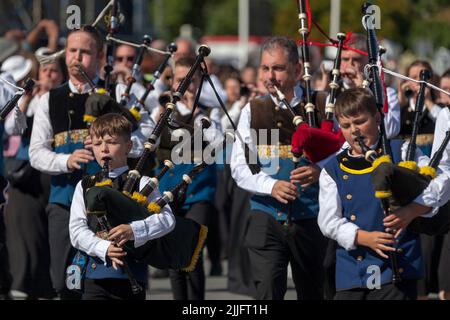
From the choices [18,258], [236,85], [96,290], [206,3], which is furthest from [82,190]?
[206,3]

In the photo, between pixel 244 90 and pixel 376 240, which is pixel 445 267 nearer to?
pixel 376 240

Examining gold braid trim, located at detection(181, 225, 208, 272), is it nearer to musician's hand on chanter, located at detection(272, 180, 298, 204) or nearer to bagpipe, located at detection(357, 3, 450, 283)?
musician's hand on chanter, located at detection(272, 180, 298, 204)

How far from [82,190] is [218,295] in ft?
14.8

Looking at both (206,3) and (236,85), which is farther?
(206,3)

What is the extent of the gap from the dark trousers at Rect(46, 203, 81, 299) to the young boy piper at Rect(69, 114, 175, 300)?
1.25 meters

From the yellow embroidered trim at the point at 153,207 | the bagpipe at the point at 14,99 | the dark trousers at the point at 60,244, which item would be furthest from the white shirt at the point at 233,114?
the yellow embroidered trim at the point at 153,207

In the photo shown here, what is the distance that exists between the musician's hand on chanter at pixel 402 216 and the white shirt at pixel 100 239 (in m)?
1.20

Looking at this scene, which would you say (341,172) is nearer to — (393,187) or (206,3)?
(393,187)

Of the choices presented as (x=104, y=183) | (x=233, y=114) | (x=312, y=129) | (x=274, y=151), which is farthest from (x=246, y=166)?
(x=233, y=114)

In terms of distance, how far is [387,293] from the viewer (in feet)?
23.1

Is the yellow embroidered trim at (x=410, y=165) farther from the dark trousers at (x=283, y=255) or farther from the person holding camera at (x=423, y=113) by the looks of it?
the person holding camera at (x=423, y=113)

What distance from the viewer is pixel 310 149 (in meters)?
7.45

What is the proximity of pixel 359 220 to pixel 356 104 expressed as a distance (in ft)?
2.10

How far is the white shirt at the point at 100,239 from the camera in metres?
6.95
